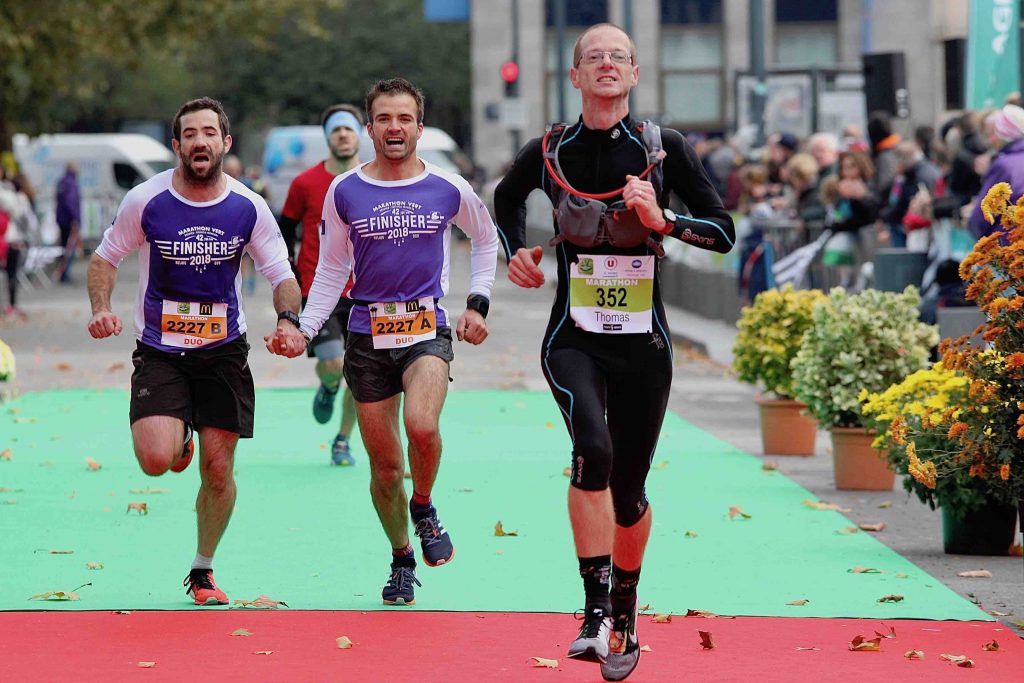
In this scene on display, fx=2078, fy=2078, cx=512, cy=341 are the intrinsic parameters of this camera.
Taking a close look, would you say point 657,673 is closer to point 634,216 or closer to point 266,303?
point 634,216

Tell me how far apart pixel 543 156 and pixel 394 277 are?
1.30m

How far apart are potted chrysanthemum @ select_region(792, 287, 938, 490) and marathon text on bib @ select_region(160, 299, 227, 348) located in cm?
434

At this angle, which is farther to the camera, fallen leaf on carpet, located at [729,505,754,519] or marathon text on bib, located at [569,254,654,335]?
fallen leaf on carpet, located at [729,505,754,519]

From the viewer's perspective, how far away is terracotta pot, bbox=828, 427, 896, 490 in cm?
1129

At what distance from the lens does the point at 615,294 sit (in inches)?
261

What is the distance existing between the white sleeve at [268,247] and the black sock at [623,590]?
1.96 meters

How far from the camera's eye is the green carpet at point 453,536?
8.09 meters

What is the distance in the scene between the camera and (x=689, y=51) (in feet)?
202

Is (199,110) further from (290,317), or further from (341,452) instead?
(341,452)

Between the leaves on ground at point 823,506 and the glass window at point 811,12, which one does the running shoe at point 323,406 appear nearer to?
the leaves on ground at point 823,506

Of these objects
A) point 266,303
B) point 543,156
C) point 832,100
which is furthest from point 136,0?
point 543,156

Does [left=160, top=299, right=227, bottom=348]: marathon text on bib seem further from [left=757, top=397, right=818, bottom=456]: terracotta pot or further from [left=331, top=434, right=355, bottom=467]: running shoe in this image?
[left=757, top=397, right=818, bottom=456]: terracotta pot

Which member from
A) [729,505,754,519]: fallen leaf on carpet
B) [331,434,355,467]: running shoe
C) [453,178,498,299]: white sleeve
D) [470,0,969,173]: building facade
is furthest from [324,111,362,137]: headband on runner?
[470,0,969,173]: building facade

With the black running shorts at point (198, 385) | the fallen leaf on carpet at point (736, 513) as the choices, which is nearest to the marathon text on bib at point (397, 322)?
the black running shorts at point (198, 385)
